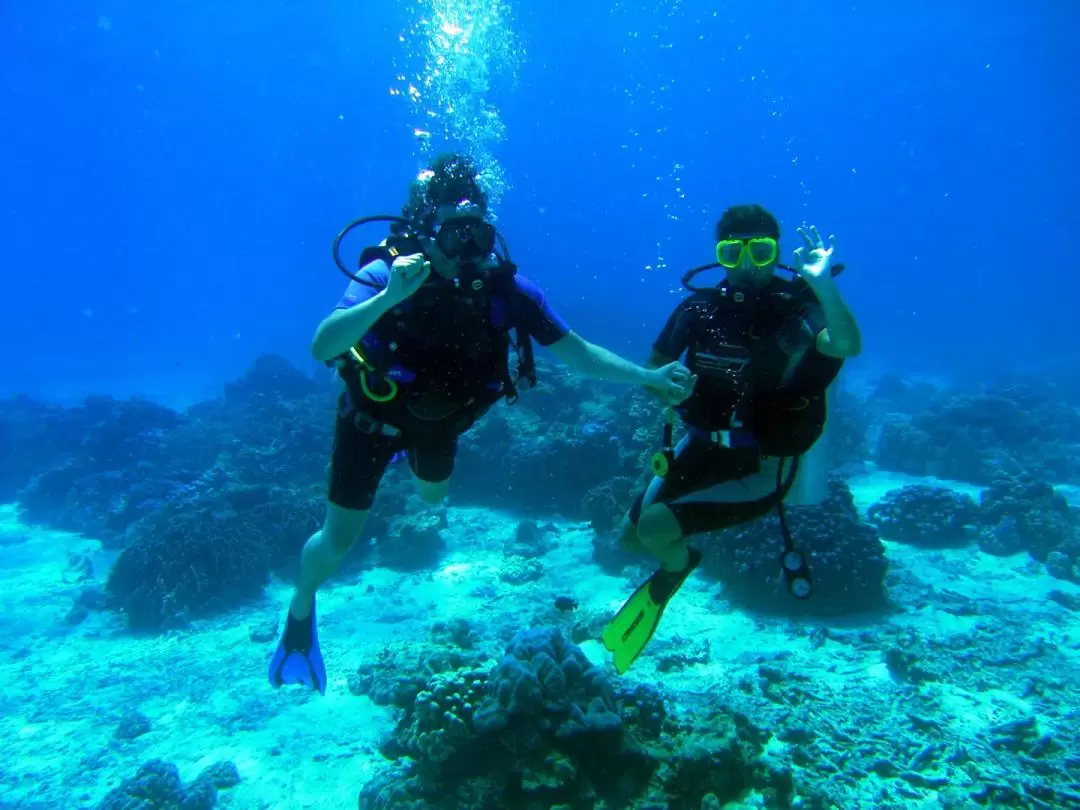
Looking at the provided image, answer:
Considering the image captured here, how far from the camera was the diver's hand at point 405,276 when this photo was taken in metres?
3.30

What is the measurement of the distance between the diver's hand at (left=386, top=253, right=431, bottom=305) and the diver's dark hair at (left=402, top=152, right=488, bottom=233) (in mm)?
701

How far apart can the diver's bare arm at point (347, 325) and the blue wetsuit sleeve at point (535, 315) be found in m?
1.20

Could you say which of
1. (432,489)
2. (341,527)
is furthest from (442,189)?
(341,527)

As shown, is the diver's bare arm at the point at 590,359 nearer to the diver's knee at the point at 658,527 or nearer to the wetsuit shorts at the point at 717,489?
the wetsuit shorts at the point at 717,489

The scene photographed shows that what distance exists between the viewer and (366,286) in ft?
12.7

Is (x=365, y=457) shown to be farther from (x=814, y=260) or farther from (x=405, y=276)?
(x=814, y=260)

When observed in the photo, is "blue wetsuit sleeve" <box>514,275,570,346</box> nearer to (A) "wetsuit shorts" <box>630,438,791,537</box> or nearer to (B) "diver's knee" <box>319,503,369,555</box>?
(A) "wetsuit shorts" <box>630,438,791,537</box>

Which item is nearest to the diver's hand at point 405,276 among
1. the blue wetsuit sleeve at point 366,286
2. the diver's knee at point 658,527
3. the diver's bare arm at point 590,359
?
the blue wetsuit sleeve at point 366,286

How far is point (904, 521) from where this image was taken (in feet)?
35.4

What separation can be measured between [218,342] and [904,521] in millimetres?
80114

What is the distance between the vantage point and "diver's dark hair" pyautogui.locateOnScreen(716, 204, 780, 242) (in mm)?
4172

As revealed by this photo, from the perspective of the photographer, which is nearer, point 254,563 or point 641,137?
point 254,563

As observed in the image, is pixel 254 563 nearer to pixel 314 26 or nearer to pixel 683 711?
pixel 683 711

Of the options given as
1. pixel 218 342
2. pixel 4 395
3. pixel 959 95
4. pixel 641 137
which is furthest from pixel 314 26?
pixel 959 95
